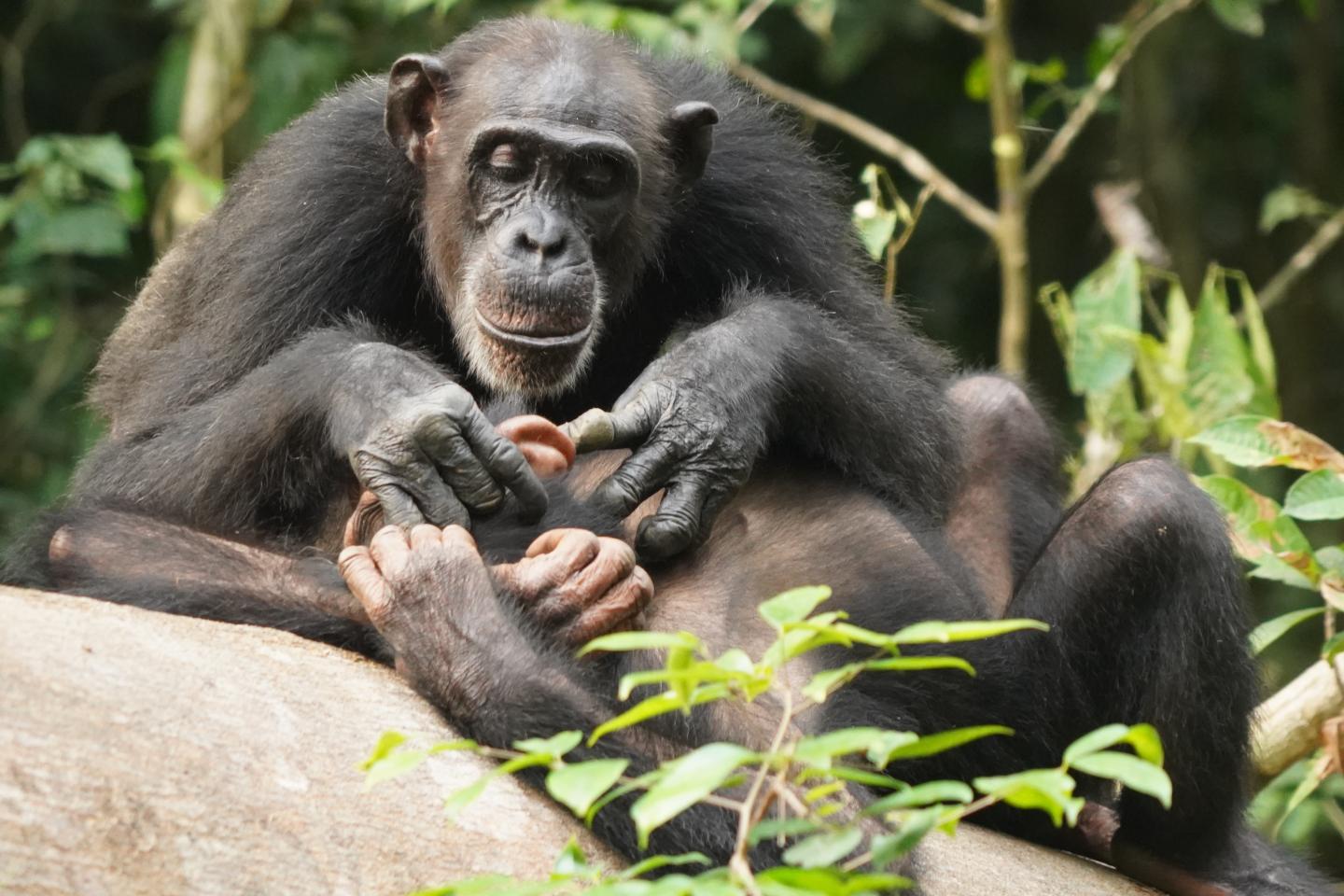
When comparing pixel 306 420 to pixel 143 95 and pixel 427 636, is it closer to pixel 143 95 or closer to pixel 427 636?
pixel 427 636

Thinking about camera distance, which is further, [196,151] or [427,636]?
[196,151]

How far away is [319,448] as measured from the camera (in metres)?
3.66

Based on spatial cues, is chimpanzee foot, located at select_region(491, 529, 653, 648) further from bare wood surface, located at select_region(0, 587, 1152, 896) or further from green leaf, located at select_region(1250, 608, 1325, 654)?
green leaf, located at select_region(1250, 608, 1325, 654)

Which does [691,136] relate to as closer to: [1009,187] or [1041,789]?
[1009,187]

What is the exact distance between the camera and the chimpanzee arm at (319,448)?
340 cm

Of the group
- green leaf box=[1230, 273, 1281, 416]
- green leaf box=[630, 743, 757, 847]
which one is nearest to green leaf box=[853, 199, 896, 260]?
green leaf box=[1230, 273, 1281, 416]

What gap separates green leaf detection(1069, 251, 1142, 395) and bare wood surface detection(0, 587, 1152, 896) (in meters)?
2.81

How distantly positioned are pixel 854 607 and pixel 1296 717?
1548 mm

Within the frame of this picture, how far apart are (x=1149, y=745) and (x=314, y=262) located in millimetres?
2586

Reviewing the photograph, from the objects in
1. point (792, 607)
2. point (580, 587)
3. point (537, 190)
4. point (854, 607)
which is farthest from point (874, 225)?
point (792, 607)

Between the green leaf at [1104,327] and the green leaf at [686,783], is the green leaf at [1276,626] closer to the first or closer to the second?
the green leaf at [1104,327]

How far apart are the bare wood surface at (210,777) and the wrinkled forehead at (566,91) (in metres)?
1.48

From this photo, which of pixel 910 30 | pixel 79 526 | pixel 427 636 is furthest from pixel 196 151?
pixel 427 636

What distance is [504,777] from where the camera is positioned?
302 cm
